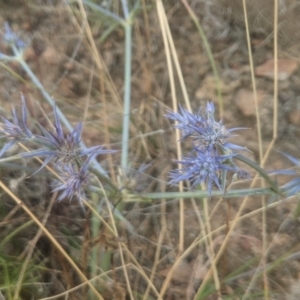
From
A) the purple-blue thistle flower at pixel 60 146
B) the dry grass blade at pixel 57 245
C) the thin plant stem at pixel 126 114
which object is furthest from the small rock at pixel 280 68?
the purple-blue thistle flower at pixel 60 146

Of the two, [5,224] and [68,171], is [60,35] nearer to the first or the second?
[5,224]

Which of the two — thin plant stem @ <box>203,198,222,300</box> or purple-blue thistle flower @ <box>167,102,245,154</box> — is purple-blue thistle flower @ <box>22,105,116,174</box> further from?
thin plant stem @ <box>203,198,222,300</box>

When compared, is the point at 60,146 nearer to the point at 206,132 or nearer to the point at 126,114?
the point at 206,132

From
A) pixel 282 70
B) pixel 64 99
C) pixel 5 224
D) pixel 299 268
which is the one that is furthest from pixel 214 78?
pixel 5 224

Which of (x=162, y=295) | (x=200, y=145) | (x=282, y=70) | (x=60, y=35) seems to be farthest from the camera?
(x=60, y=35)

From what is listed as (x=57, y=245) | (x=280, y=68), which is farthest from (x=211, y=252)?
(x=280, y=68)

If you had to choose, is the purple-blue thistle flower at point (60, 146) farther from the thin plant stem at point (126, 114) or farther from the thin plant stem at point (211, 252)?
the thin plant stem at point (211, 252)

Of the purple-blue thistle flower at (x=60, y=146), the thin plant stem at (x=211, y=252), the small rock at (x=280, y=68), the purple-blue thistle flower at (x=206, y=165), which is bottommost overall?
the thin plant stem at (x=211, y=252)

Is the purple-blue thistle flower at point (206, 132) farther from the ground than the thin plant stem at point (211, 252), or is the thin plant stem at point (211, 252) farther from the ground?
the purple-blue thistle flower at point (206, 132)
